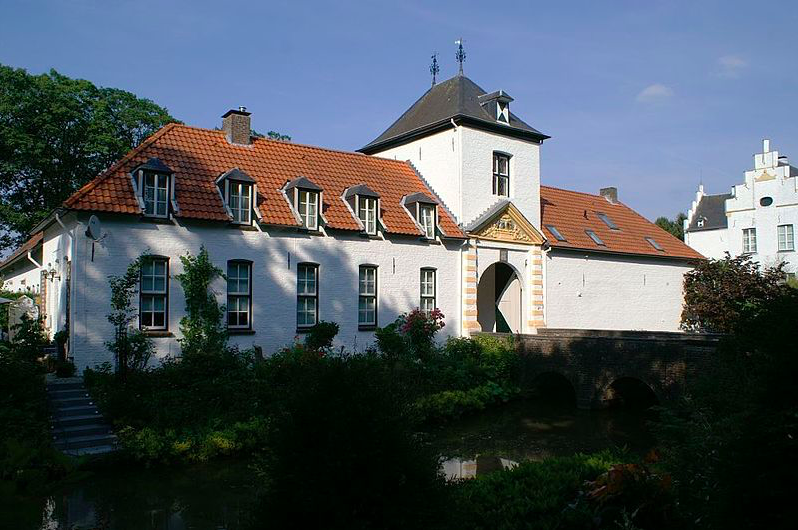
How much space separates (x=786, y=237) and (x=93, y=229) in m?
32.9

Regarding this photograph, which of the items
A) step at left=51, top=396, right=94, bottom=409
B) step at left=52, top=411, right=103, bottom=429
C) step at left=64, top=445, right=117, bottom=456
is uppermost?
step at left=51, top=396, right=94, bottom=409

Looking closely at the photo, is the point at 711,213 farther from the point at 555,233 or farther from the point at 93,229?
the point at 93,229

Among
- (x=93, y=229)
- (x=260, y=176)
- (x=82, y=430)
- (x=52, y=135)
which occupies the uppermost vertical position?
(x=52, y=135)

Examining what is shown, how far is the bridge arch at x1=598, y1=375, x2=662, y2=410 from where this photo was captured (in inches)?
719

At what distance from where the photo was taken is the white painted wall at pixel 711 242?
36406 mm

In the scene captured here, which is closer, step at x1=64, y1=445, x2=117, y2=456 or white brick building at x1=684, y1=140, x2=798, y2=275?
step at x1=64, y1=445, x2=117, y2=456

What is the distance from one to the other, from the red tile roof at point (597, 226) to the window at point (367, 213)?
796cm

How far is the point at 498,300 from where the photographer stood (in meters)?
25.0

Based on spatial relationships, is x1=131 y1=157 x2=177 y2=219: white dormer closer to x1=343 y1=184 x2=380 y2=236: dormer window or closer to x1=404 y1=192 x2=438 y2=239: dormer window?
x1=343 y1=184 x2=380 y2=236: dormer window

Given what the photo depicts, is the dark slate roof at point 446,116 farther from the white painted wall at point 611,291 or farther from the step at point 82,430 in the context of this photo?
the step at point 82,430

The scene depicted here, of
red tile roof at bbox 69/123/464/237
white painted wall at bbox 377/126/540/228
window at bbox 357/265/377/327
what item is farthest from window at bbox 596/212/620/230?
window at bbox 357/265/377/327

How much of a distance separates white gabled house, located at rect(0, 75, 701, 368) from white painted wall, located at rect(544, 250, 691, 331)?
8cm

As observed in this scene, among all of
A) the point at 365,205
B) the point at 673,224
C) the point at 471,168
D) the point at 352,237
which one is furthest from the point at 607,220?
the point at 673,224

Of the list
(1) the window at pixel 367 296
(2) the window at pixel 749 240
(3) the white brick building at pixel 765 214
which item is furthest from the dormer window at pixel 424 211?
(2) the window at pixel 749 240
